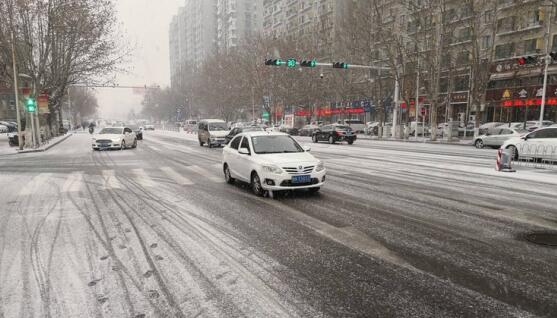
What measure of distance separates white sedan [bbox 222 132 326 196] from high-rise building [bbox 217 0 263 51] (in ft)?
386

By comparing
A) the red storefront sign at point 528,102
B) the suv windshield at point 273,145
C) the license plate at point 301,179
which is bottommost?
the license plate at point 301,179

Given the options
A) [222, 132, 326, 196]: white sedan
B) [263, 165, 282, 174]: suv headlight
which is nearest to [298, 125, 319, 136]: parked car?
[222, 132, 326, 196]: white sedan

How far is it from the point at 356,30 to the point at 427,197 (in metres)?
35.0

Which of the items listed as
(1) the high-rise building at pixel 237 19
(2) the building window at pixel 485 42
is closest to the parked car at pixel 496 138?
(2) the building window at pixel 485 42

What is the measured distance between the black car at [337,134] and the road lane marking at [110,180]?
60.8 ft

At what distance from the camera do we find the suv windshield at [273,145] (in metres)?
9.27

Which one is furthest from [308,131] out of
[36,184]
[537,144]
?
[36,184]

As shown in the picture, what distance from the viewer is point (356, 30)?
131 ft

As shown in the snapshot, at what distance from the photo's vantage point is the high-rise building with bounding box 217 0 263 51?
123 m

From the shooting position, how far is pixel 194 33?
157250 millimetres

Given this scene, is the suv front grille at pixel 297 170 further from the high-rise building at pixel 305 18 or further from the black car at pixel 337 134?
the high-rise building at pixel 305 18

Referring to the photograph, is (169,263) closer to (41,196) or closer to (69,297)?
(69,297)

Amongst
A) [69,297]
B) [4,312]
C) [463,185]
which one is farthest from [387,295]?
[463,185]

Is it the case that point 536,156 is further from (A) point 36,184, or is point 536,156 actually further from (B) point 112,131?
(B) point 112,131
